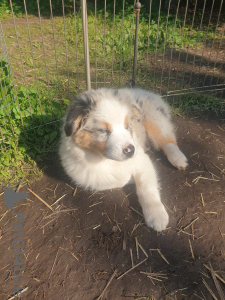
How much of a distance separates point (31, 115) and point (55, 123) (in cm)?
43

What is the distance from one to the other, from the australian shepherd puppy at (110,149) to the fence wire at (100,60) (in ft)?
3.50

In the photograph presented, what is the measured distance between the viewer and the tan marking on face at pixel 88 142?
2650mm

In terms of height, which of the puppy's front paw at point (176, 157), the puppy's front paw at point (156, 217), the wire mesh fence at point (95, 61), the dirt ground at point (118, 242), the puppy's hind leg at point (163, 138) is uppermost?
the wire mesh fence at point (95, 61)

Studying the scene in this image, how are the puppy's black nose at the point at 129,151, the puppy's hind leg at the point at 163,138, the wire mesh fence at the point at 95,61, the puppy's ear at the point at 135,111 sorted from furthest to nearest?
→ the wire mesh fence at the point at 95,61 → the puppy's hind leg at the point at 163,138 → the puppy's ear at the point at 135,111 → the puppy's black nose at the point at 129,151

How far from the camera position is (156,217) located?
8.87 ft

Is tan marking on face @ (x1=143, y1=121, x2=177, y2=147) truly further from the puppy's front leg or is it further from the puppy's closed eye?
the puppy's closed eye

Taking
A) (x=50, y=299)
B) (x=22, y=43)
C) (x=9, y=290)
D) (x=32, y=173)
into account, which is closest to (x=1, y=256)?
(x=9, y=290)

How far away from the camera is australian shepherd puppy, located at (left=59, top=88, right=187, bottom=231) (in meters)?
2.58

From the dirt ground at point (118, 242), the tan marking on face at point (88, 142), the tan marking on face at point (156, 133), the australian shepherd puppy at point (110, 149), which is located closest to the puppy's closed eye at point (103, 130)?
the australian shepherd puppy at point (110, 149)

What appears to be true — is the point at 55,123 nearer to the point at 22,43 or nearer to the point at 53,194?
the point at 53,194

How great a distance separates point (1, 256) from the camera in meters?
2.55

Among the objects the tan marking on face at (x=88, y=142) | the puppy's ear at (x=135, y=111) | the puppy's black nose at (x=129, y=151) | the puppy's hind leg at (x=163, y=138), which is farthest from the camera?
the puppy's hind leg at (x=163, y=138)

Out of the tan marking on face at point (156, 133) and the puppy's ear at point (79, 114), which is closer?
the puppy's ear at point (79, 114)

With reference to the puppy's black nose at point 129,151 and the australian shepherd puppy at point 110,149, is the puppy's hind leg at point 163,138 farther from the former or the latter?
the puppy's black nose at point 129,151
